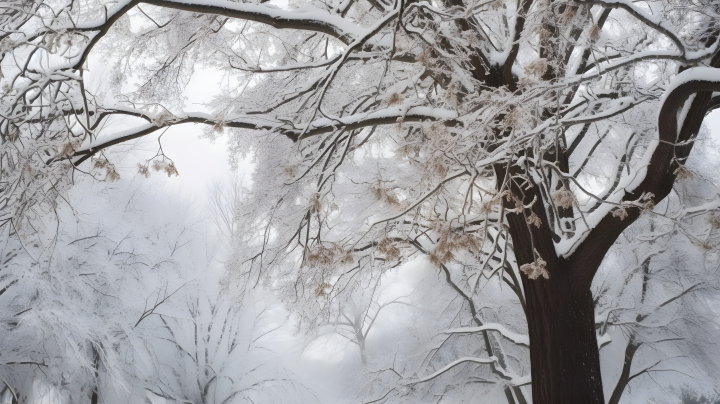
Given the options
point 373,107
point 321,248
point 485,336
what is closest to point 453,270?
point 485,336

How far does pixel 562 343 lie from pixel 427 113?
225 cm

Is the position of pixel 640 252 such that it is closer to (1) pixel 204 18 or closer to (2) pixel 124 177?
(1) pixel 204 18

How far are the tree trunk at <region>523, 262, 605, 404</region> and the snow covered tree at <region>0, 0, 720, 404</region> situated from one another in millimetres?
13

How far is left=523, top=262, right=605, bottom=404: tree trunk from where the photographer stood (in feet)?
13.8

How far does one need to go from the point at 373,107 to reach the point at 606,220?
2923 mm

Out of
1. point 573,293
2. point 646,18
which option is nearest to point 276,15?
point 646,18

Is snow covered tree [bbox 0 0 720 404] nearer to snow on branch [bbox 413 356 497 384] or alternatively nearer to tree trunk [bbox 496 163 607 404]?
tree trunk [bbox 496 163 607 404]

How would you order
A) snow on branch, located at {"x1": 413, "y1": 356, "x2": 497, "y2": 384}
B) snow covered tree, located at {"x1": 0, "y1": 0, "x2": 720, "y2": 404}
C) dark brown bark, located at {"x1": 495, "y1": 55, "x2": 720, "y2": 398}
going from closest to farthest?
snow covered tree, located at {"x1": 0, "y1": 0, "x2": 720, "y2": 404} < dark brown bark, located at {"x1": 495, "y1": 55, "x2": 720, "y2": 398} < snow on branch, located at {"x1": 413, "y1": 356, "x2": 497, "y2": 384}

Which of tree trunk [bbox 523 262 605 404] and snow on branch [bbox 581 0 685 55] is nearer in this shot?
snow on branch [bbox 581 0 685 55]

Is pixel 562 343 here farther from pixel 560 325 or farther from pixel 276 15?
pixel 276 15

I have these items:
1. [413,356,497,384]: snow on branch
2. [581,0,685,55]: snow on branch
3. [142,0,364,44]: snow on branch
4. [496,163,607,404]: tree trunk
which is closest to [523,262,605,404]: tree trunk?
[496,163,607,404]: tree trunk

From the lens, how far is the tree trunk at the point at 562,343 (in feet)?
13.8

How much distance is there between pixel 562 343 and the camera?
4.30m

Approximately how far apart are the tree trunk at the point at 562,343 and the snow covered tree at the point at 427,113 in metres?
0.01
